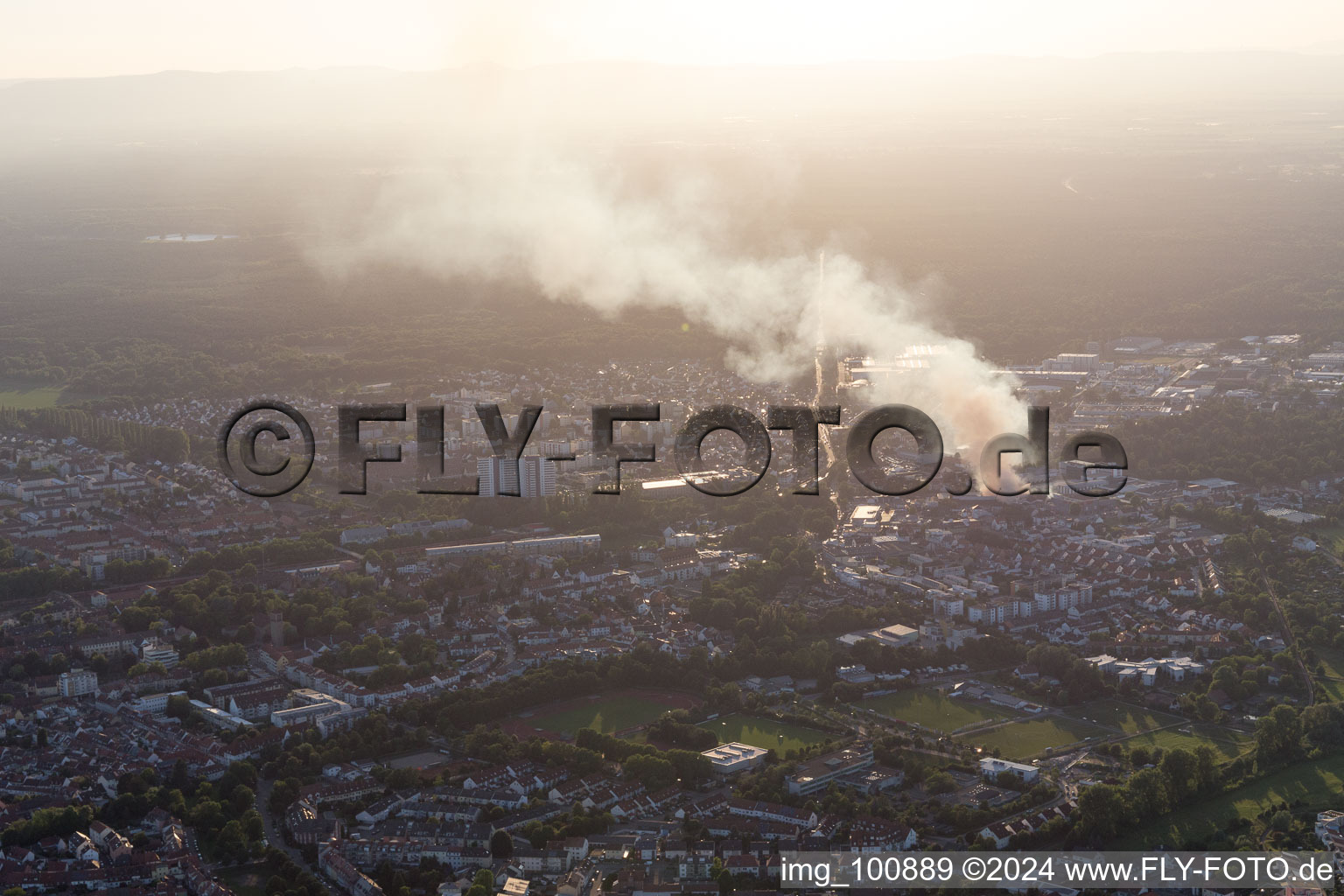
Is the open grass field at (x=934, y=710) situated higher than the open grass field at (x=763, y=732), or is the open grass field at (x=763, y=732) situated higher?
the open grass field at (x=934, y=710)

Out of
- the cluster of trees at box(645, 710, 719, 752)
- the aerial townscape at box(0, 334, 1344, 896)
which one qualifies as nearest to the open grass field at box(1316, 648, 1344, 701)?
the aerial townscape at box(0, 334, 1344, 896)

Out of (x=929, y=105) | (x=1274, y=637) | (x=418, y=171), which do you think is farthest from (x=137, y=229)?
(x=1274, y=637)

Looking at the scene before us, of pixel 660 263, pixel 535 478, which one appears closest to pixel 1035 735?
pixel 535 478

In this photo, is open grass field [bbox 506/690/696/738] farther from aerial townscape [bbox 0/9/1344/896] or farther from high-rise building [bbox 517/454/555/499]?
high-rise building [bbox 517/454/555/499]

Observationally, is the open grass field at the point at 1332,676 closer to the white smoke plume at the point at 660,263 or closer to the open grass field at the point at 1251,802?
the open grass field at the point at 1251,802

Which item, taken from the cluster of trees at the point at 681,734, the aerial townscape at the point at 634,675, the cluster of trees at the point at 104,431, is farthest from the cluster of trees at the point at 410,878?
the cluster of trees at the point at 104,431

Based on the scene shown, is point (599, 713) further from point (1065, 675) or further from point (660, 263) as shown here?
point (660, 263)
